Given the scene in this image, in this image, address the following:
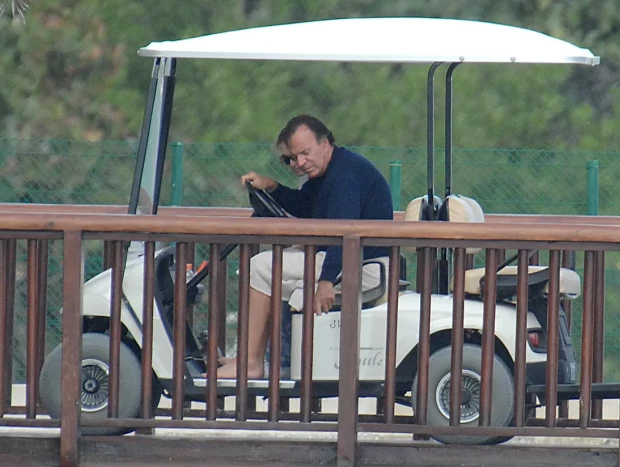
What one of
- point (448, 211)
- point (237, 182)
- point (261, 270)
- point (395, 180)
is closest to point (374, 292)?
point (261, 270)

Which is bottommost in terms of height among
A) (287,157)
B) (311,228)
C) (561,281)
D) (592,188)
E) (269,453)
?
(269,453)

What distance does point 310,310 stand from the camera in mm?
4902

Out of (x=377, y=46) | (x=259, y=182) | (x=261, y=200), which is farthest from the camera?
(x=259, y=182)

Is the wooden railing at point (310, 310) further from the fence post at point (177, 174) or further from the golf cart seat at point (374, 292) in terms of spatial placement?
the fence post at point (177, 174)

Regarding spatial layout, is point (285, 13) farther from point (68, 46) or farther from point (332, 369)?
point (332, 369)

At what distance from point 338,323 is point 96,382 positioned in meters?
0.99

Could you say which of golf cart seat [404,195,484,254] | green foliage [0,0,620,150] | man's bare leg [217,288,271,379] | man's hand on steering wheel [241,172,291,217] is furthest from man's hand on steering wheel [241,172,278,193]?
green foliage [0,0,620,150]

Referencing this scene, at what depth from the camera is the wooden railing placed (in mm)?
4805

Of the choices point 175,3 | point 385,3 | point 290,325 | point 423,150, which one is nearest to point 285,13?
point 175,3

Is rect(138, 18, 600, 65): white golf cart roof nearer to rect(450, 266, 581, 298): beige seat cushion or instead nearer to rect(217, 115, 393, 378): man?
rect(217, 115, 393, 378): man

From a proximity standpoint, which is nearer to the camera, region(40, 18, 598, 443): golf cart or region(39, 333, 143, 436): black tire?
region(40, 18, 598, 443): golf cart

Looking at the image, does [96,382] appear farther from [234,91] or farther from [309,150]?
[234,91]

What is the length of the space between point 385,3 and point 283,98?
3.66 meters

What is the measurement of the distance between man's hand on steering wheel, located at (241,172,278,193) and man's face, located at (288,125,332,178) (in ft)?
0.64
